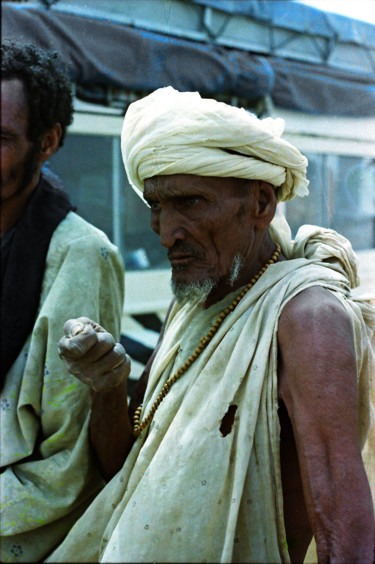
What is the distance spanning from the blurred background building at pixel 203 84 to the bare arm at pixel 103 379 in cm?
87

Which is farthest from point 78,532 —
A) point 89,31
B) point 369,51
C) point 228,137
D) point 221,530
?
point 89,31

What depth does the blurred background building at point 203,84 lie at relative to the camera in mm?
2527

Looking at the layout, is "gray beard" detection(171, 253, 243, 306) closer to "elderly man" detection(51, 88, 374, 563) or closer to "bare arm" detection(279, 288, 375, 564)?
"elderly man" detection(51, 88, 374, 563)

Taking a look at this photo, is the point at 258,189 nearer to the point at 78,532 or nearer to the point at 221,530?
the point at 221,530

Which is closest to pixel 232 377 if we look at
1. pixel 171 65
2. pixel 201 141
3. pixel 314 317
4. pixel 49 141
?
pixel 314 317

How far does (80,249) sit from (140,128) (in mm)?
520

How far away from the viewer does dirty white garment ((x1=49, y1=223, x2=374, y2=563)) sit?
149cm

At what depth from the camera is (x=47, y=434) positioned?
2.01 meters

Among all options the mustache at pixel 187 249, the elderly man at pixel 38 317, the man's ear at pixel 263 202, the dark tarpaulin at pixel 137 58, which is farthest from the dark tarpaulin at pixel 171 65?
the mustache at pixel 187 249

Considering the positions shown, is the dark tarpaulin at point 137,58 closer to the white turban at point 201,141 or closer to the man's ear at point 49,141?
the man's ear at point 49,141

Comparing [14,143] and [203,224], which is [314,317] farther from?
[14,143]

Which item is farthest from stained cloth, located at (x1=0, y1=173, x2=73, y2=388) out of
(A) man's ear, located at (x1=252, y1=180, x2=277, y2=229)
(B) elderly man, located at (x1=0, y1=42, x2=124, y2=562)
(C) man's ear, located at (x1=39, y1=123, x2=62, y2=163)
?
(A) man's ear, located at (x1=252, y1=180, x2=277, y2=229)

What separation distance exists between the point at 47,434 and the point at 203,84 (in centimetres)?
284

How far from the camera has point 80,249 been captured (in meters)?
2.11
